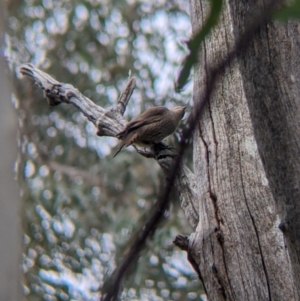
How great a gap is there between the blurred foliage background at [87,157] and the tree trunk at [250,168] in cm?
343

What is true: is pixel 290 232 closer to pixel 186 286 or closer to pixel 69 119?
pixel 186 286

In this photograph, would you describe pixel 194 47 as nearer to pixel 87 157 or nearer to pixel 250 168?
pixel 250 168

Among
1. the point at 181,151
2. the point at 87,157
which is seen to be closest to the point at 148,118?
the point at 87,157

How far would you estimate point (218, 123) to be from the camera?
2.43 meters

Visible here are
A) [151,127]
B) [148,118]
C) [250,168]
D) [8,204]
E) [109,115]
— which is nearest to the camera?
[8,204]

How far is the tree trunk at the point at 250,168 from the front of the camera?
1.68 meters

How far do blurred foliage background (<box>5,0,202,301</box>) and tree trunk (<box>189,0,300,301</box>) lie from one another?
11.3ft

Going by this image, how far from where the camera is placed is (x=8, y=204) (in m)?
1.17

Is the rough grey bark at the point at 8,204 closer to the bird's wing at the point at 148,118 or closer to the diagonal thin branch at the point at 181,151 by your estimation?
the diagonal thin branch at the point at 181,151

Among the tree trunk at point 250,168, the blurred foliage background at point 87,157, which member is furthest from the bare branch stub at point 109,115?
the blurred foliage background at point 87,157

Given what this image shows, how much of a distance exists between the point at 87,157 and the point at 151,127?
2.83 meters

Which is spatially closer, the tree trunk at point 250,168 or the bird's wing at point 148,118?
the tree trunk at point 250,168

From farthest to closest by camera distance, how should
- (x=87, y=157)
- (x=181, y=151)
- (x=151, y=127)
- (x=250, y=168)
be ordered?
(x=87, y=157) → (x=151, y=127) → (x=250, y=168) → (x=181, y=151)

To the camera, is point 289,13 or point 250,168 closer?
point 289,13
